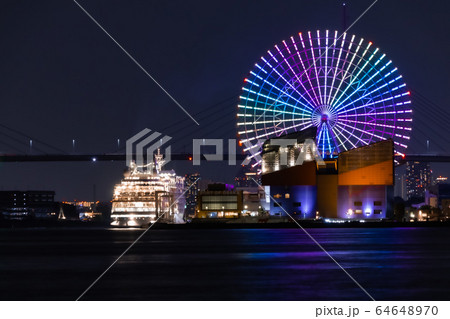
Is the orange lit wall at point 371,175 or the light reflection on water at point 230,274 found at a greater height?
the orange lit wall at point 371,175

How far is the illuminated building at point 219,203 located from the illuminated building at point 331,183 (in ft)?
29.3

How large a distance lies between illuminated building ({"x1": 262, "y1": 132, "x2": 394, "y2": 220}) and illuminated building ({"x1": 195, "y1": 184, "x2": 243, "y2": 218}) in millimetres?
8934

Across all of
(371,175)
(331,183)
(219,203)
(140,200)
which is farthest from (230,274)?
(140,200)

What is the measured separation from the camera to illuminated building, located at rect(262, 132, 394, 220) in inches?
3607

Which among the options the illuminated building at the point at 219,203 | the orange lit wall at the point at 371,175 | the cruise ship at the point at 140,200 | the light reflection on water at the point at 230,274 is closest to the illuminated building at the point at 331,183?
the orange lit wall at the point at 371,175

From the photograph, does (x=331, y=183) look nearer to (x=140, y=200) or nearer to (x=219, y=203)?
(x=219, y=203)

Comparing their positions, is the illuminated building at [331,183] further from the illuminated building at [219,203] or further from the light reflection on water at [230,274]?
the light reflection on water at [230,274]

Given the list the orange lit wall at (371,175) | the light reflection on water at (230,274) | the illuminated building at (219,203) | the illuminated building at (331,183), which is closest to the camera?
the light reflection on water at (230,274)

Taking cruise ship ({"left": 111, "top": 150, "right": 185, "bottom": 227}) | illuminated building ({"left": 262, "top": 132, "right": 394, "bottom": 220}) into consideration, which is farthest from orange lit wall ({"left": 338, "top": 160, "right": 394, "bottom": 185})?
cruise ship ({"left": 111, "top": 150, "right": 185, "bottom": 227})

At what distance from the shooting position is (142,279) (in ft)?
91.9

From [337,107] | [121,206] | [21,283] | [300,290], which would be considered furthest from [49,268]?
[121,206]

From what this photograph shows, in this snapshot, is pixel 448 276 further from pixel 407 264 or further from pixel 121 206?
pixel 121 206

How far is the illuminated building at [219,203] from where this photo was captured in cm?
10738
